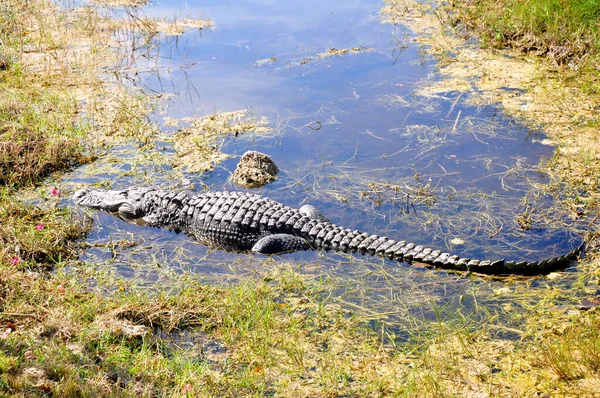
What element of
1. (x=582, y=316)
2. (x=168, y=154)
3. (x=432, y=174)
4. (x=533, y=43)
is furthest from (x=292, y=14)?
(x=582, y=316)

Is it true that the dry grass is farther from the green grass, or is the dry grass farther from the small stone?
the green grass

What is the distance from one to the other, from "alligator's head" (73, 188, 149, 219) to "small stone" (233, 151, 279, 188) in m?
1.00

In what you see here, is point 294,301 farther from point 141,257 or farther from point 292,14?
point 292,14

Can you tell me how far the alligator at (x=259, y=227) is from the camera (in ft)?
15.7

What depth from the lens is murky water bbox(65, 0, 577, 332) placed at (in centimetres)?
514

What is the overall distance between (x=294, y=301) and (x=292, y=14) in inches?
326

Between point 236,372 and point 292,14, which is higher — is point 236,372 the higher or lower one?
the lower one

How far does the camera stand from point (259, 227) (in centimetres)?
565

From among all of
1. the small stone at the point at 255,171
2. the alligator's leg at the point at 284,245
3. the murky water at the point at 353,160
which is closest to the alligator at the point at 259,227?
the alligator's leg at the point at 284,245

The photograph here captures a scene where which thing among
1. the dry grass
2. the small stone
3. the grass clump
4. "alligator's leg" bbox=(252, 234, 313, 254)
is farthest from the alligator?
the grass clump

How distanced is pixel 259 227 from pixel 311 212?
0.52 metres

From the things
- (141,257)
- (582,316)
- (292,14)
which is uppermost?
(292,14)

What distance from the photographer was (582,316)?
4117 mm

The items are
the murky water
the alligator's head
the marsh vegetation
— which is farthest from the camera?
the alligator's head
